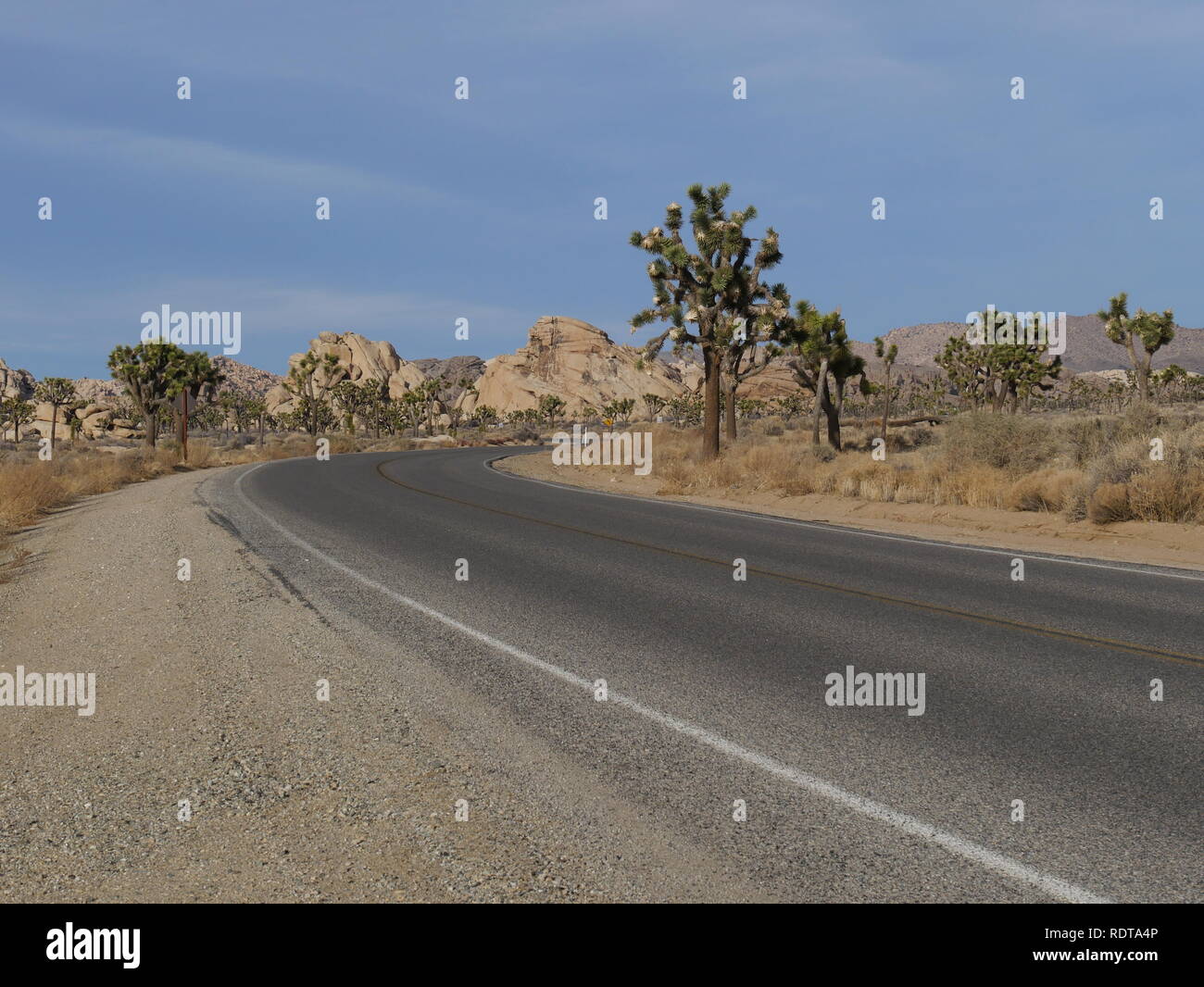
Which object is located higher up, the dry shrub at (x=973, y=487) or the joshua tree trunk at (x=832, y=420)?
the joshua tree trunk at (x=832, y=420)

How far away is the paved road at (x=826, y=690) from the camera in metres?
3.86

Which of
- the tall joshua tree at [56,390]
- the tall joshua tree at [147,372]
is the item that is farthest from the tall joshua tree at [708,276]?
the tall joshua tree at [56,390]

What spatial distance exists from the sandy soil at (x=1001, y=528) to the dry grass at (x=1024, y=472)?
1.26 ft

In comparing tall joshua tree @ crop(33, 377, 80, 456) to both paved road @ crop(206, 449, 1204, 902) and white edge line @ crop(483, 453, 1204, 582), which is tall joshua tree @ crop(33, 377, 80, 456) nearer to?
white edge line @ crop(483, 453, 1204, 582)

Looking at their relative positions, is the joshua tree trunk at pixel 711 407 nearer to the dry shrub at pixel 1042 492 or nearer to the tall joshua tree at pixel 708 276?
the tall joshua tree at pixel 708 276

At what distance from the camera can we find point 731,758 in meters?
4.91

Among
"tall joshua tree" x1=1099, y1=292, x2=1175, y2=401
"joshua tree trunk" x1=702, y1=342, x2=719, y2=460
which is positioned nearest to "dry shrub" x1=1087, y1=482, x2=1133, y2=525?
"joshua tree trunk" x1=702, y1=342, x2=719, y2=460

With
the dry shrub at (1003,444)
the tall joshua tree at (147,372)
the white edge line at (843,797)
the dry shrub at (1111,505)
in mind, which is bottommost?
the white edge line at (843,797)

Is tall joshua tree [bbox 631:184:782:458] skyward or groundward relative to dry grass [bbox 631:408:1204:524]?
skyward

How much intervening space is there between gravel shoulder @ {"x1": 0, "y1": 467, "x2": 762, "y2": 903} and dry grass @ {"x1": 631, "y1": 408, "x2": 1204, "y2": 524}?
1215 cm

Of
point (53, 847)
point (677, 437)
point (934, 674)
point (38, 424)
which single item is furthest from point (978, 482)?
point (38, 424)

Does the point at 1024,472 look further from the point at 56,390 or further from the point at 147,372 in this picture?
the point at 56,390

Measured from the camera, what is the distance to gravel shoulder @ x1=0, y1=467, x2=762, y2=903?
12.1ft

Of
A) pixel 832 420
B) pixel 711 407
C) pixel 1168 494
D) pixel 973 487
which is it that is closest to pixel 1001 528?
pixel 1168 494
